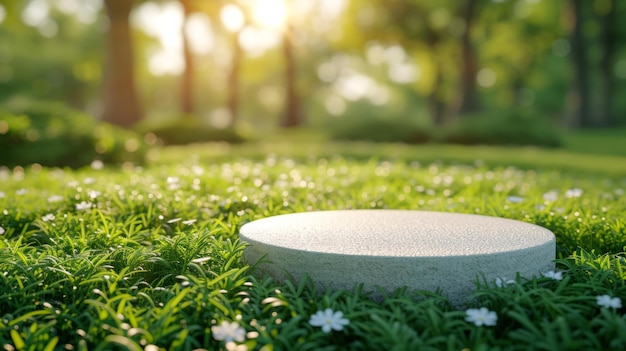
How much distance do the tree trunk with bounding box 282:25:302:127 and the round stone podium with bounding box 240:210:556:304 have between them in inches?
1035

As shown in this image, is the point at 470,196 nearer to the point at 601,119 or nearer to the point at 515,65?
the point at 601,119

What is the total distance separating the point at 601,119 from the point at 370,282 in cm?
2552

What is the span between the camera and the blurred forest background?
17.5 meters

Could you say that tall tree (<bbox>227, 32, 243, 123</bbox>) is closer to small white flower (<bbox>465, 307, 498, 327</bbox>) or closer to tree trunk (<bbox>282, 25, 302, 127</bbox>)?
tree trunk (<bbox>282, 25, 302, 127</bbox>)

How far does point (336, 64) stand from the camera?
154ft

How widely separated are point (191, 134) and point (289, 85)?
12.8 m

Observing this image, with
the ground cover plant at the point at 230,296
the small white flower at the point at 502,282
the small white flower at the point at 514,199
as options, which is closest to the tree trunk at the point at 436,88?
the small white flower at the point at 514,199

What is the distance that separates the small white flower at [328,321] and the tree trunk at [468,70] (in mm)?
22521

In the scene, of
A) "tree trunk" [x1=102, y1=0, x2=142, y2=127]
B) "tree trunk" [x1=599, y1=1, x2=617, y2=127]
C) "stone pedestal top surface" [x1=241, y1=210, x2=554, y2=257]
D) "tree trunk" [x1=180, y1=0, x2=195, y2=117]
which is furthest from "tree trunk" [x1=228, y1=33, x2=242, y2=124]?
"stone pedestal top surface" [x1=241, y1=210, x2=554, y2=257]

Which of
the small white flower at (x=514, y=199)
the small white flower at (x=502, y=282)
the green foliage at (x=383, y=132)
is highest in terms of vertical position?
the small white flower at (x=514, y=199)

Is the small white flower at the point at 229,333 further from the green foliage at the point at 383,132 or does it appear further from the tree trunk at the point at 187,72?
the tree trunk at the point at 187,72

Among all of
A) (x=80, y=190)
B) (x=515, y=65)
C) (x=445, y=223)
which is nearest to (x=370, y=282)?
(x=445, y=223)

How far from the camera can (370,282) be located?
3168mm

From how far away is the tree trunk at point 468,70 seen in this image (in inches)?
933
